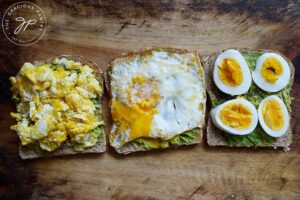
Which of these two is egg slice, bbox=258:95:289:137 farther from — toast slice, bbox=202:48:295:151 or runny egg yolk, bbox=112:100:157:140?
runny egg yolk, bbox=112:100:157:140

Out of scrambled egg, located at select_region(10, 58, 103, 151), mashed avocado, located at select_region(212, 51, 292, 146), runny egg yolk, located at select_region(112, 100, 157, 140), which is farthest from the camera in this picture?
mashed avocado, located at select_region(212, 51, 292, 146)

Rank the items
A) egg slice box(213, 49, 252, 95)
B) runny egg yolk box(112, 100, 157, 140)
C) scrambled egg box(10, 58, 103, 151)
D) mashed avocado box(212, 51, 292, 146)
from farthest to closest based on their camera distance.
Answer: mashed avocado box(212, 51, 292, 146) → egg slice box(213, 49, 252, 95) → runny egg yolk box(112, 100, 157, 140) → scrambled egg box(10, 58, 103, 151)

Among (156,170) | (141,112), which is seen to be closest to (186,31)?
(141,112)

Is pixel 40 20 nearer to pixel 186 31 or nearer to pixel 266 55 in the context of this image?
pixel 186 31

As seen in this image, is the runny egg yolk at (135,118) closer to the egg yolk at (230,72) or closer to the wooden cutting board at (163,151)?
the wooden cutting board at (163,151)

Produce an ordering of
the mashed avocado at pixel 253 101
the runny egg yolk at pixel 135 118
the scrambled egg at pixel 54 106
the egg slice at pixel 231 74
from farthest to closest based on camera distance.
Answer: the mashed avocado at pixel 253 101 → the egg slice at pixel 231 74 → the runny egg yolk at pixel 135 118 → the scrambled egg at pixel 54 106
